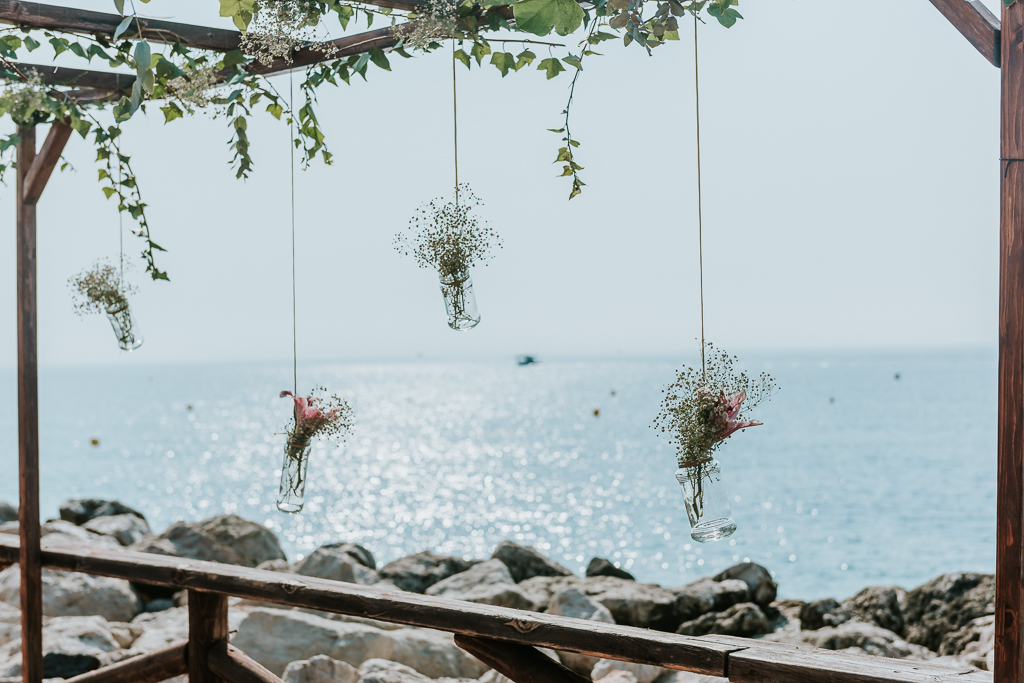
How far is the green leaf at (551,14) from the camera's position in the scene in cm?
131

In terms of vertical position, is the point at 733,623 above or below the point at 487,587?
below

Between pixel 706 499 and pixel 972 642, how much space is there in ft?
12.6

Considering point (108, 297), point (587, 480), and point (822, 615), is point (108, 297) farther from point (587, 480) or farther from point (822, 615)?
point (587, 480)

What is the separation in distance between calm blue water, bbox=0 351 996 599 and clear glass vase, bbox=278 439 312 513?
80 centimetres

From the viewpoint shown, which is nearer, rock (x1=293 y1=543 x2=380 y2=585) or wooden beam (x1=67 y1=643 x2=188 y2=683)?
wooden beam (x1=67 y1=643 x2=188 y2=683)

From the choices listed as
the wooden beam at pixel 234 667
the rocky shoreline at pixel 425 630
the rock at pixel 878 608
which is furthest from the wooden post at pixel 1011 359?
the rock at pixel 878 608

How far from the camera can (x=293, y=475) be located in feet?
8.79

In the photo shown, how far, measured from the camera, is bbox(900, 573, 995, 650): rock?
540 cm

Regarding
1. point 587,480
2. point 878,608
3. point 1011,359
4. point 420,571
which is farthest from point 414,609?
point 587,480

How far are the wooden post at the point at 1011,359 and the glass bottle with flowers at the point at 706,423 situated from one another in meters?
0.57

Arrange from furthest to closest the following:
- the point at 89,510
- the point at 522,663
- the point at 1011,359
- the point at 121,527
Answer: the point at 89,510, the point at 121,527, the point at 522,663, the point at 1011,359

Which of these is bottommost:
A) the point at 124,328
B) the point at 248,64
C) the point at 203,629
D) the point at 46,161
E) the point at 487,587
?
the point at 487,587

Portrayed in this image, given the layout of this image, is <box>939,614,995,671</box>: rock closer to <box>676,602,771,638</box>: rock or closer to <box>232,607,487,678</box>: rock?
<box>676,602,771,638</box>: rock

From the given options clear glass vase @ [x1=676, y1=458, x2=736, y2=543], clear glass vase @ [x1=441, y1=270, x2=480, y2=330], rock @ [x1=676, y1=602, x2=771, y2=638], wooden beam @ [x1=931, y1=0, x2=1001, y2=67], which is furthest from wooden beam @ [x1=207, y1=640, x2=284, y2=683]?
rock @ [x1=676, y1=602, x2=771, y2=638]
